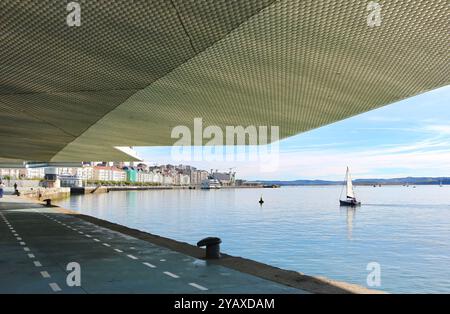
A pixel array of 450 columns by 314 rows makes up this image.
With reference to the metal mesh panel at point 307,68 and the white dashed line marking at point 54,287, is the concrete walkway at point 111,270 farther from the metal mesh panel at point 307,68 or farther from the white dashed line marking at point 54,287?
the metal mesh panel at point 307,68

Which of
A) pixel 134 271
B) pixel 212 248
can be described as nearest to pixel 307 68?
pixel 212 248

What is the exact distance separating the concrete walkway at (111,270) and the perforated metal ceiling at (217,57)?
7846mm

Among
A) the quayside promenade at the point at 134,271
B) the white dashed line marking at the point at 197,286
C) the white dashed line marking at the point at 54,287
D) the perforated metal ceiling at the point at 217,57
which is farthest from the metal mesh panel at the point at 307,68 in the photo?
the white dashed line marking at the point at 54,287

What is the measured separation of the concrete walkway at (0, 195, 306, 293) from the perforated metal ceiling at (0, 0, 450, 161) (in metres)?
7.85

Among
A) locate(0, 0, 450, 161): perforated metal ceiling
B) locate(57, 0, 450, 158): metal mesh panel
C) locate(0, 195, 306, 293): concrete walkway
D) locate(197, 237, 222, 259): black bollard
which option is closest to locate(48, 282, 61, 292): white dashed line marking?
locate(0, 195, 306, 293): concrete walkway

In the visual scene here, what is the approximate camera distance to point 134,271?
14234 millimetres

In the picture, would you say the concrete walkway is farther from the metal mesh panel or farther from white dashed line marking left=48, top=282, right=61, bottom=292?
the metal mesh panel

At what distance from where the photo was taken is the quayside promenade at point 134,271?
11.9m

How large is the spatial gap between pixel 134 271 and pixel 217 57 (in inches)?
373

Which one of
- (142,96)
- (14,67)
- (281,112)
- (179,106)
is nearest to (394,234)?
(281,112)

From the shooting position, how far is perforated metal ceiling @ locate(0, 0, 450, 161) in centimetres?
1337

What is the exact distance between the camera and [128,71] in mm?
19031

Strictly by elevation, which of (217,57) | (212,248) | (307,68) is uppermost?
(217,57)

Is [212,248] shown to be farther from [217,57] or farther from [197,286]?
[217,57]
